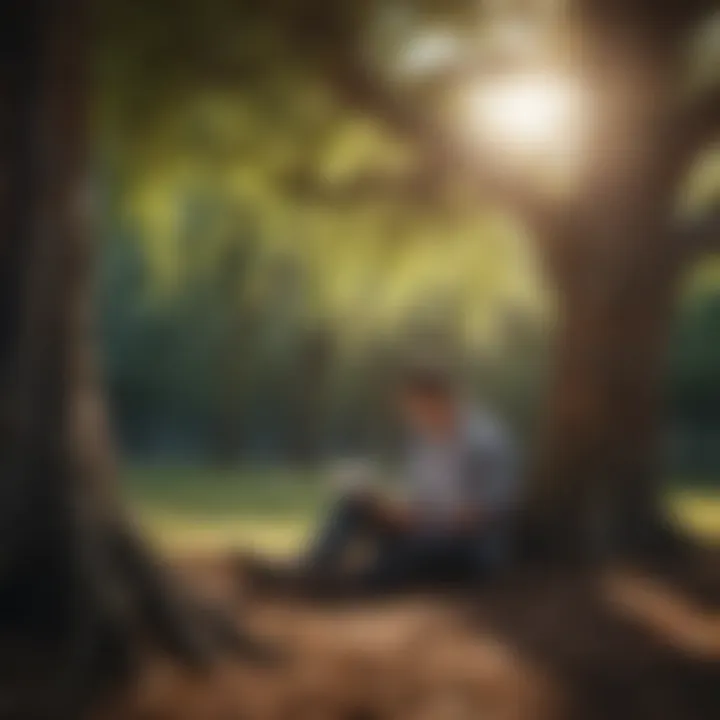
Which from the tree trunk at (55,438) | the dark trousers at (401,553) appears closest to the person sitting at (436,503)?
the dark trousers at (401,553)

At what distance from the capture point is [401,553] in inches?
55.6

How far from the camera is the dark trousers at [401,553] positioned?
4.61 ft

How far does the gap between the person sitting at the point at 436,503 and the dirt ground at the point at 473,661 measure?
0.14 feet

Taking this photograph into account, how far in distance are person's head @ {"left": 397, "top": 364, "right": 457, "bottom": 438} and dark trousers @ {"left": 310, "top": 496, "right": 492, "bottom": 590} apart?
116mm

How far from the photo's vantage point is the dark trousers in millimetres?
1406

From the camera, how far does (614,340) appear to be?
1.42 m

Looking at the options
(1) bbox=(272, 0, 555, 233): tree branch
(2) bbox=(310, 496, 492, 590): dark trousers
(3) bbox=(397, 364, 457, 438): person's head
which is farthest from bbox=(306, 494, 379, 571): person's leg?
(1) bbox=(272, 0, 555, 233): tree branch

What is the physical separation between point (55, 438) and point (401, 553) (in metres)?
0.45

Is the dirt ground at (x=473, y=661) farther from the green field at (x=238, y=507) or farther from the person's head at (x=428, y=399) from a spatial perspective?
the person's head at (x=428, y=399)

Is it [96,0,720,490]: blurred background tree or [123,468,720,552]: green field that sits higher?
[96,0,720,490]: blurred background tree

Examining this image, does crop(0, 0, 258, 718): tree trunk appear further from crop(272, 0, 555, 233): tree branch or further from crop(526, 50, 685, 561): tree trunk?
crop(526, 50, 685, 561): tree trunk

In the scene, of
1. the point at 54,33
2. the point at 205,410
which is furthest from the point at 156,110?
the point at 205,410

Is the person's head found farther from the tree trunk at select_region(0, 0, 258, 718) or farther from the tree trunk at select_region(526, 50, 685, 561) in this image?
the tree trunk at select_region(0, 0, 258, 718)

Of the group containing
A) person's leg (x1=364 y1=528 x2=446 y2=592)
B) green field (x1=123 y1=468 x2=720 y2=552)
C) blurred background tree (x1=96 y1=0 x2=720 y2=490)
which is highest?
blurred background tree (x1=96 y1=0 x2=720 y2=490)
